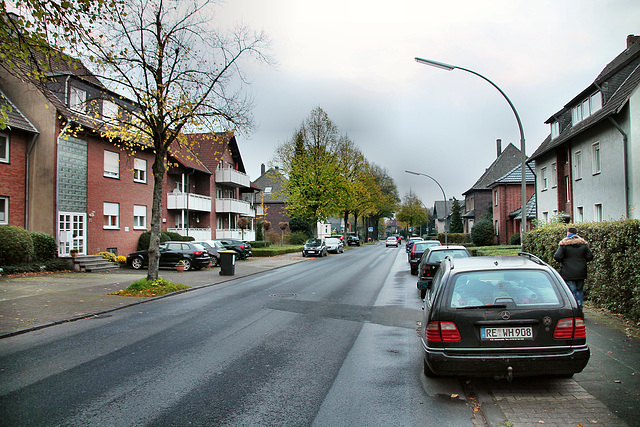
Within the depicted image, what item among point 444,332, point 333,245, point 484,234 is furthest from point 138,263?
point 484,234

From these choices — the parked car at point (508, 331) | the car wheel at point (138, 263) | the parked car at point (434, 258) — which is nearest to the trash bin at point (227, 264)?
the car wheel at point (138, 263)

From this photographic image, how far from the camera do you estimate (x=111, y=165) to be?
83.0 ft

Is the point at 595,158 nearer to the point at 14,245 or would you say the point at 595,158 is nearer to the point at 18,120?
the point at 14,245

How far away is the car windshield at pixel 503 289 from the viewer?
15.6ft

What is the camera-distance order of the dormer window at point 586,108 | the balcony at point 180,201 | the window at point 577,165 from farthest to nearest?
the balcony at point 180,201 → the window at point 577,165 → the dormer window at point 586,108

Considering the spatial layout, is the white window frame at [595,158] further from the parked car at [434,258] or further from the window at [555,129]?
the parked car at [434,258]

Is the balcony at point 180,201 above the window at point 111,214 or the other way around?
above

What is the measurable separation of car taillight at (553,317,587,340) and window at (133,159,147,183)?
86.5 ft

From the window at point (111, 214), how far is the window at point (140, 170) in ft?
8.14

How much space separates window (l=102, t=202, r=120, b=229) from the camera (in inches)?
975

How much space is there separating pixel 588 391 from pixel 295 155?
138ft

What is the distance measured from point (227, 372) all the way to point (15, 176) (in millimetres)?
19039

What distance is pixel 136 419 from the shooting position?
164 inches

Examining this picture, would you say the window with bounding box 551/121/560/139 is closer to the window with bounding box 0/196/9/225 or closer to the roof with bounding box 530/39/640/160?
the roof with bounding box 530/39/640/160
